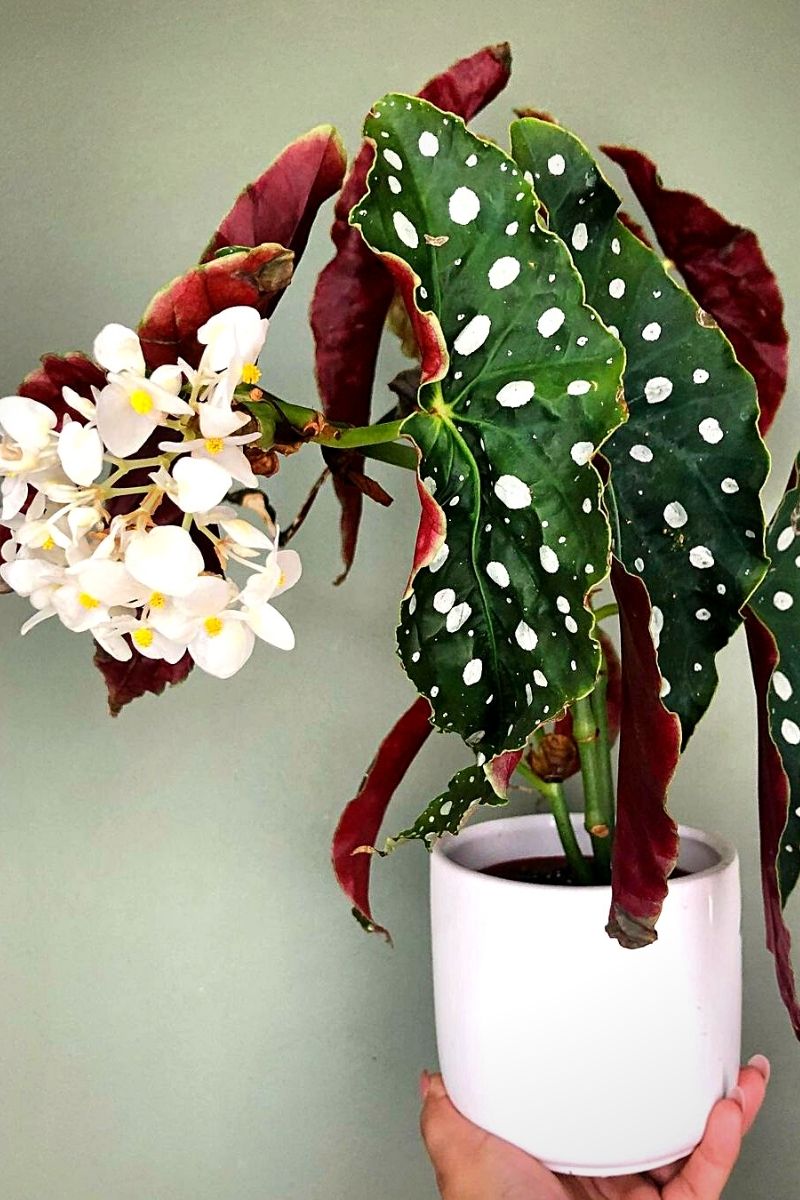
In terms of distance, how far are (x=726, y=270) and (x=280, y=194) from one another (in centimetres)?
40

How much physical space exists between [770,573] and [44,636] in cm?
68

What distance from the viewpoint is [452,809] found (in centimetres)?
69

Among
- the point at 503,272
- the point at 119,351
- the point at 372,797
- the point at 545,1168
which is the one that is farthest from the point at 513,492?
the point at 545,1168

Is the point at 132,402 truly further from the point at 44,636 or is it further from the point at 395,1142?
the point at 395,1142

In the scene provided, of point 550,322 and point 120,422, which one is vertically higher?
point 550,322

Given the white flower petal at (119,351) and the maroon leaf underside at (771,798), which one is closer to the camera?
the white flower petal at (119,351)

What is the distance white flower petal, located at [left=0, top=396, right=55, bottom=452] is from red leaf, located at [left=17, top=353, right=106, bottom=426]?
45 millimetres

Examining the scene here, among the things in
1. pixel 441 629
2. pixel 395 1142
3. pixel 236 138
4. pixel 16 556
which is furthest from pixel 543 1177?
pixel 236 138

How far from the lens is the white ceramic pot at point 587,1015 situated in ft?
2.41

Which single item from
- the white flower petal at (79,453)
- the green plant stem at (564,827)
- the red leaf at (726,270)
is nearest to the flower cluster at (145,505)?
the white flower petal at (79,453)

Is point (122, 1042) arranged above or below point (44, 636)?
below

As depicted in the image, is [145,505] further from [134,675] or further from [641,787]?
[641,787]

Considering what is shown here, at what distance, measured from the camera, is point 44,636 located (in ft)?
3.24

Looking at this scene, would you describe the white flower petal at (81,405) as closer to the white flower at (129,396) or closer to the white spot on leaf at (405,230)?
the white flower at (129,396)
